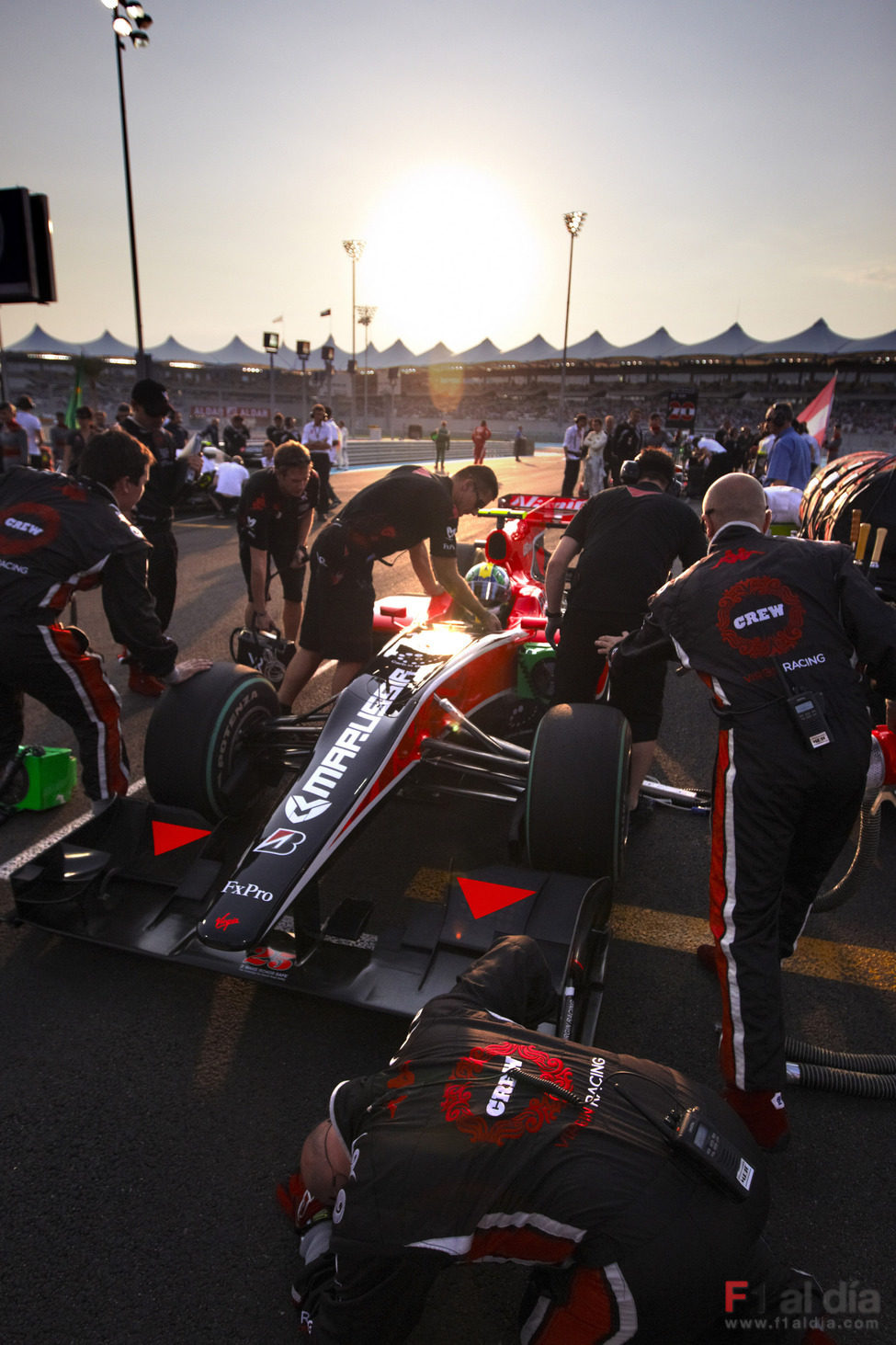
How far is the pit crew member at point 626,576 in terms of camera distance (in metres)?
3.53

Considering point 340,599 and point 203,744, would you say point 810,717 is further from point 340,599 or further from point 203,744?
point 340,599

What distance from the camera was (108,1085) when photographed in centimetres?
224

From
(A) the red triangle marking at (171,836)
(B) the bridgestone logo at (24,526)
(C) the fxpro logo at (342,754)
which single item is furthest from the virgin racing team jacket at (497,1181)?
(B) the bridgestone logo at (24,526)

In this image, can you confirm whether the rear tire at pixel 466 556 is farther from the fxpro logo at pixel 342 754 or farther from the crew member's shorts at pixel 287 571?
the fxpro logo at pixel 342 754

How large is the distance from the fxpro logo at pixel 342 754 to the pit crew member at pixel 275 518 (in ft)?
6.63

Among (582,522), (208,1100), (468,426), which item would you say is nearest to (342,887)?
(208,1100)

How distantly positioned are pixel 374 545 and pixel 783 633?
2308mm

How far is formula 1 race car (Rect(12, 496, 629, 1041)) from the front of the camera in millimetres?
2404

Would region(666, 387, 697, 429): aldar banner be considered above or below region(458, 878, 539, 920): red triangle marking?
above

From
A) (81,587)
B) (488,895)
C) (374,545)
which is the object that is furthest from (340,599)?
(488,895)

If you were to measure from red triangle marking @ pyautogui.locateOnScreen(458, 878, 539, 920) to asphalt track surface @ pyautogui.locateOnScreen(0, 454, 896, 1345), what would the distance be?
45 centimetres

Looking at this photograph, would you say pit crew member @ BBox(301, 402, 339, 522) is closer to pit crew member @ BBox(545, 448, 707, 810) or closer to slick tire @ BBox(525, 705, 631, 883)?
pit crew member @ BBox(545, 448, 707, 810)

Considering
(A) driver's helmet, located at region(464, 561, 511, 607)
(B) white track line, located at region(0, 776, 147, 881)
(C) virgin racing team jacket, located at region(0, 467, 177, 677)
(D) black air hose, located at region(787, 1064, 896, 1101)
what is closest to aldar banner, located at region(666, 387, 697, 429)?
(A) driver's helmet, located at region(464, 561, 511, 607)

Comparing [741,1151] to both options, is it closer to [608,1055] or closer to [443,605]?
[608,1055]
